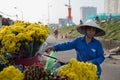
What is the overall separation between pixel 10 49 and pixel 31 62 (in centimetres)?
29

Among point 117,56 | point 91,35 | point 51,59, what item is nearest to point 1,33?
point 51,59

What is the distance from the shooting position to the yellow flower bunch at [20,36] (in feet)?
11.7

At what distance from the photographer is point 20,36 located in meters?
3.57

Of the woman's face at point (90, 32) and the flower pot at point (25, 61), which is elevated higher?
the woman's face at point (90, 32)

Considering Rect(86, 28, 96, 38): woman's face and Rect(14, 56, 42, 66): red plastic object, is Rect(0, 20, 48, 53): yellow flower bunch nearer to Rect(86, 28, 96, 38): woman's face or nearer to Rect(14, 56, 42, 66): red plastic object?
Rect(14, 56, 42, 66): red plastic object

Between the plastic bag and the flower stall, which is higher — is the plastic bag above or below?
below

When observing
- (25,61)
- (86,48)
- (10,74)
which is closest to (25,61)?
(25,61)

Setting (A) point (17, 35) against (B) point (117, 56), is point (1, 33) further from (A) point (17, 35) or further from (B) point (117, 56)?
(B) point (117, 56)

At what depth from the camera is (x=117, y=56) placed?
21.1 metres

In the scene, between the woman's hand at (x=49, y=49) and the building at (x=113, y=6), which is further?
the building at (x=113, y=6)

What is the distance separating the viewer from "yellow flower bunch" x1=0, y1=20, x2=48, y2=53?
355cm

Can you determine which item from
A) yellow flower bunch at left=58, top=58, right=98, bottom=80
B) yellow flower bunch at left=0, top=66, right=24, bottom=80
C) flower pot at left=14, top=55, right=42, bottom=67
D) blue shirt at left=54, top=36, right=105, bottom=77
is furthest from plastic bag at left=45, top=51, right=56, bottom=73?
blue shirt at left=54, top=36, right=105, bottom=77

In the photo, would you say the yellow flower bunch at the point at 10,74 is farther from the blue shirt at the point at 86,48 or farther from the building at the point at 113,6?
the building at the point at 113,6

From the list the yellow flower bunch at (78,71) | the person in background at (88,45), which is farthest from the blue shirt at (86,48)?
the yellow flower bunch at (78,71)
